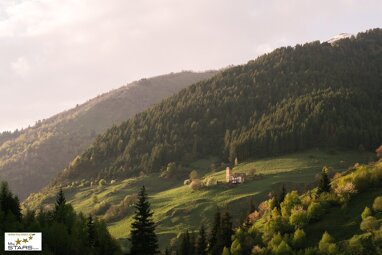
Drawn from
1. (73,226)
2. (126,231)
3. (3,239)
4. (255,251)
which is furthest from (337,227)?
(126,231)

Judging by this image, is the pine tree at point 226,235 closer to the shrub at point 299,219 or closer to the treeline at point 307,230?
the treeline at point 307,230

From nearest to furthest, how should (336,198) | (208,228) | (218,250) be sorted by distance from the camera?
(218,250) → (336,198) → (208,228)

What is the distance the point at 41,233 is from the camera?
101 m

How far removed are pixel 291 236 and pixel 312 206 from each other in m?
11.3

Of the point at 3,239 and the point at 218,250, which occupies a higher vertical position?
the point at 3,239

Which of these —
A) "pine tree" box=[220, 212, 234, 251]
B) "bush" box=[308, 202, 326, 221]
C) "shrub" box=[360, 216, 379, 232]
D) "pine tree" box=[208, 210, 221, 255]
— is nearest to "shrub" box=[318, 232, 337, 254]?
"shrub" box=[360, 216, 379, 232]

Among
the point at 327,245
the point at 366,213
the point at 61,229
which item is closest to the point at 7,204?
the point at 61,229

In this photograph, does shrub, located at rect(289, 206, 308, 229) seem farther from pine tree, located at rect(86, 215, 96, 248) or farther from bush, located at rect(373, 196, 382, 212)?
pine tree, located at rect(86, 215, 96, 248)

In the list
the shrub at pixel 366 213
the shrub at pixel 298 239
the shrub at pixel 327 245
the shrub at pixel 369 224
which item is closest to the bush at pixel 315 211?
the shrub at pixel 298 239

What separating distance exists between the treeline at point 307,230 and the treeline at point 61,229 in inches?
577

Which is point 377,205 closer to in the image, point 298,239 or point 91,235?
point 298,239

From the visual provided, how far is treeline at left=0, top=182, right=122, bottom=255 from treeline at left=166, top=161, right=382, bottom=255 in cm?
1466

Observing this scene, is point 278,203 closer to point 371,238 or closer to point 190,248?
point 190,248

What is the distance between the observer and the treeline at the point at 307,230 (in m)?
105
